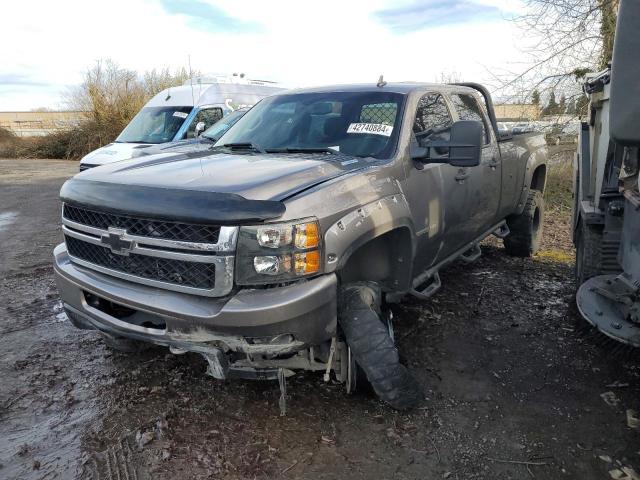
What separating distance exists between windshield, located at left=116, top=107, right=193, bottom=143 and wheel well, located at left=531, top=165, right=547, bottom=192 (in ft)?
21.6

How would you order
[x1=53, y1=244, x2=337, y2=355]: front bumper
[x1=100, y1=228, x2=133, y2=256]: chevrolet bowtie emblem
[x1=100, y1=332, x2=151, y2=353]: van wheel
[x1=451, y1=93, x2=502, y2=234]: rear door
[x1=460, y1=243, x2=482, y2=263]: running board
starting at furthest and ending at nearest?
1. [x1=460, y1=243, x2=482, y2=263]: running board
2. [x1=451, y1=93, x2=502, y2=234]: rear door
3. [x1=100, y1=332, x2=151, y2=353]: van wheel
4. [x1=100, y1=228, x2=133, y2=256]: chevrolet bowtie emblem
5. [x1=53, y1=244, x2=337, y2=355]: front bumper

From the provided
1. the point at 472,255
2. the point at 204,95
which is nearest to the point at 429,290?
the point at 472,255

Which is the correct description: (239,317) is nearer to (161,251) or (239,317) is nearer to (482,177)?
(161,251)

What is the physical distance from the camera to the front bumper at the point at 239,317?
8.32ft

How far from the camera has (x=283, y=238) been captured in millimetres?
2562

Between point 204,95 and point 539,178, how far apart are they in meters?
6.79

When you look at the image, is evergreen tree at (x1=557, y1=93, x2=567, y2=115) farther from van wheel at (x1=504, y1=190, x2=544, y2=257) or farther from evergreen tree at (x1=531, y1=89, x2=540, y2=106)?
van wheel at (x1=504, y1=190, x2=544, y2=257)

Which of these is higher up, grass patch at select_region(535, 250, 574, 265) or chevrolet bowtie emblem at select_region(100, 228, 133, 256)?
chevrolet bowtie emblem at select_region(100, 228, 133, 256)

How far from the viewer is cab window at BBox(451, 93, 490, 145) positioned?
461 cm

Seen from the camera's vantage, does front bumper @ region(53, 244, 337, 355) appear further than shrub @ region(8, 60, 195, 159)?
No

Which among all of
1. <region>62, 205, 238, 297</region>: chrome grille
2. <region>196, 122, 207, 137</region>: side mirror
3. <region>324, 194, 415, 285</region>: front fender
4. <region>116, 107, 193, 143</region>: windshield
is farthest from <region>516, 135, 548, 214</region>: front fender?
<region>116, 107, 193, 143</region>: windshield

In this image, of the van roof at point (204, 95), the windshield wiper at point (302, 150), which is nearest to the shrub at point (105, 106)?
the van roof at point (204, 95)

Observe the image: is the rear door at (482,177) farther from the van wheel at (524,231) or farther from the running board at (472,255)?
the van wheel at (524,231)

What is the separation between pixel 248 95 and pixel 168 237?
9.28 m
